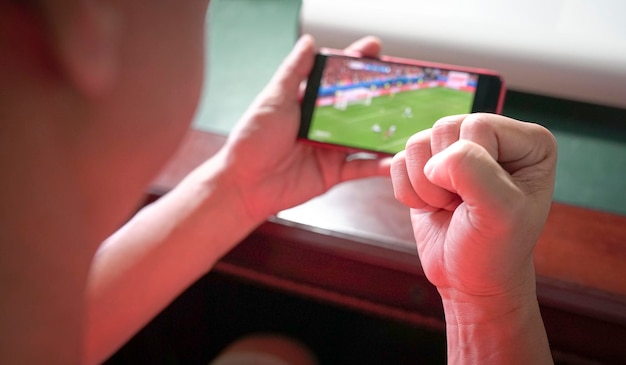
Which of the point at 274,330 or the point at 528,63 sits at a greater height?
the point at 528,63

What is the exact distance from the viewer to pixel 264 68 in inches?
30.5

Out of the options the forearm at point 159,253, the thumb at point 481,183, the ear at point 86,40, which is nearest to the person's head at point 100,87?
the ear at point 86,40

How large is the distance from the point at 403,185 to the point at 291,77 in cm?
25

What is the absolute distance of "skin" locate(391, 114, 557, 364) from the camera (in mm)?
337

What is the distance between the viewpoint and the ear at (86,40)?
0.20 metres

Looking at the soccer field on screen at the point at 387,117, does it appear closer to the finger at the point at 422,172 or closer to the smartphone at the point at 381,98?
the smartphone at the point at 381,98

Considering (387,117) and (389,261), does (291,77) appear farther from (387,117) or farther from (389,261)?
(389,261)

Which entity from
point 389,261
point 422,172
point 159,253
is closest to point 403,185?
point 422,172

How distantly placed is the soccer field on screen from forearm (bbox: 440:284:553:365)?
0.70ft

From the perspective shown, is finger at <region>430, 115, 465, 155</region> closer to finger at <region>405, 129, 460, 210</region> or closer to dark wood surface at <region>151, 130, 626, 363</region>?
finger at <region>405, 129, 460, 210</region>

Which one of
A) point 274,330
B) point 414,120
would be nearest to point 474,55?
point 414,120

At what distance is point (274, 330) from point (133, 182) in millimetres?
594

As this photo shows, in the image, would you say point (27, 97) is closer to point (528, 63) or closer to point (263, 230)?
point (263, 230)

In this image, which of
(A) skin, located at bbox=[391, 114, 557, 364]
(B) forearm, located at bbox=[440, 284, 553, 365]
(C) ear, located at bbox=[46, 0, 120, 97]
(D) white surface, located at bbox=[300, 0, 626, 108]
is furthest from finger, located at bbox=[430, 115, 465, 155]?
(D) white surface, located at bbox=[300, 0, 626, 108]
